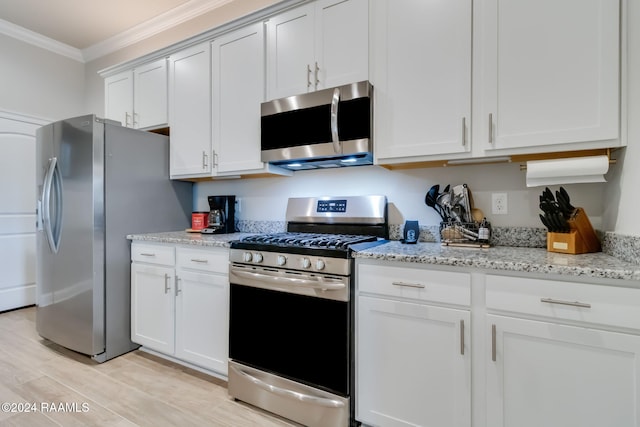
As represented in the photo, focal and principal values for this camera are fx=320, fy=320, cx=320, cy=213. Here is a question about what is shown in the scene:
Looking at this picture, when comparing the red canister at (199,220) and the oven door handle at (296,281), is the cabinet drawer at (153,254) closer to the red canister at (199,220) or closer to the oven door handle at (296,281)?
the red canister at (199,220)

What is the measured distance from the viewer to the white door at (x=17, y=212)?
3.42 metres

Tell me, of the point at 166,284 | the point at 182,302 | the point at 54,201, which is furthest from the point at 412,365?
the point at 54,201

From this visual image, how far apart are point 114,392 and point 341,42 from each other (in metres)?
2.52

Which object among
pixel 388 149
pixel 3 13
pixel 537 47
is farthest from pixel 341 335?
pixel 3 13

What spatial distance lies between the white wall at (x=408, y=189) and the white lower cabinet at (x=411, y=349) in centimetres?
65

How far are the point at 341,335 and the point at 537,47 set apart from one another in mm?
1606

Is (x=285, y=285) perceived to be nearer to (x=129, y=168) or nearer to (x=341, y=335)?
(x=341, y=335)

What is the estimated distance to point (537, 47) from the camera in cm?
144

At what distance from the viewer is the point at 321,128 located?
1.95 meters

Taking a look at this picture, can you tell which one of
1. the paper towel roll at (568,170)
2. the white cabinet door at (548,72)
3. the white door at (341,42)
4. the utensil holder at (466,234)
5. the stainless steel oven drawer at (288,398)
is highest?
the white door at (341,42)

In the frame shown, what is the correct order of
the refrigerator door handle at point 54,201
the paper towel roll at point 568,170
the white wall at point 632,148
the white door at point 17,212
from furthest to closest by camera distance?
the white door at point 17,212
the refrigerator door handle at point 54,201
the paper towel roll at point 568,170
the white wall at point 632,148

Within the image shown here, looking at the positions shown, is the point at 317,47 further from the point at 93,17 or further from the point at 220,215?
the point at 93,17

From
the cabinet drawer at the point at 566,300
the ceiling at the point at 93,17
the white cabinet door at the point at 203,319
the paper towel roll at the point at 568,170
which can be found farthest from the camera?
the ceiling at the point at 93,17

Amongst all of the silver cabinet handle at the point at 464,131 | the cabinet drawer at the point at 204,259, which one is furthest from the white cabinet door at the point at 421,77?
the cabinet drawer at the point at 204,259
